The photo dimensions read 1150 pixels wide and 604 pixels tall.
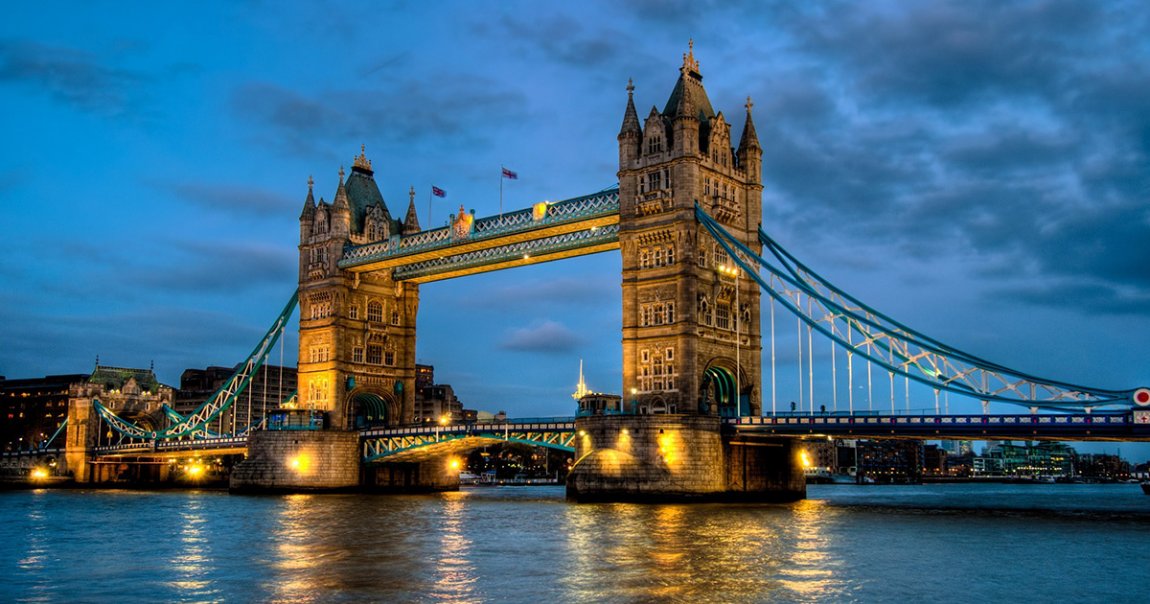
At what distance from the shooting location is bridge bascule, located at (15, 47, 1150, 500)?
66000 millimetres

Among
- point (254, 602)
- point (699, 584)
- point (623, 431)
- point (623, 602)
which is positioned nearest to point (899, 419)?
point (623, 431)

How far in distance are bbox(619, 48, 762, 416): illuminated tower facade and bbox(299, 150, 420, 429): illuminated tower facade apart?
32.5m

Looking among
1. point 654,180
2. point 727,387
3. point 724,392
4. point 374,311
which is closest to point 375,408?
point 374,311

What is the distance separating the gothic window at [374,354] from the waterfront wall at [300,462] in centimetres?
848

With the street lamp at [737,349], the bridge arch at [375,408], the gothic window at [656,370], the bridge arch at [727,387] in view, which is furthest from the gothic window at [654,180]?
the bridge arch at [375,408]

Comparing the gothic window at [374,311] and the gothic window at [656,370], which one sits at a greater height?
the gothic window at [374,311]

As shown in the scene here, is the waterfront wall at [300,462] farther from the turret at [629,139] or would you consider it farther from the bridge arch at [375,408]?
the turret at [629,139]

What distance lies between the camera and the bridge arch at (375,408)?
334 ft

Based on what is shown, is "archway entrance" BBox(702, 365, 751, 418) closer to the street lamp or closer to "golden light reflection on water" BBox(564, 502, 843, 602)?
the street lamp

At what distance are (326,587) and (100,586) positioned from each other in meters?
6.95

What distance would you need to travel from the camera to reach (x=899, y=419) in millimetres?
64312

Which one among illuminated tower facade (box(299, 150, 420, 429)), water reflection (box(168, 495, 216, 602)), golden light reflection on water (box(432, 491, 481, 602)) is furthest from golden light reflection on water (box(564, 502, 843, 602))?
illuminated tower facade (box(299, 150, 420, 429))

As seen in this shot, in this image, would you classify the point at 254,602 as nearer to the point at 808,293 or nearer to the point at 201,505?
the point at 808,293

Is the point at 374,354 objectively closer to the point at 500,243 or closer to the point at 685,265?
the point at 500,243
